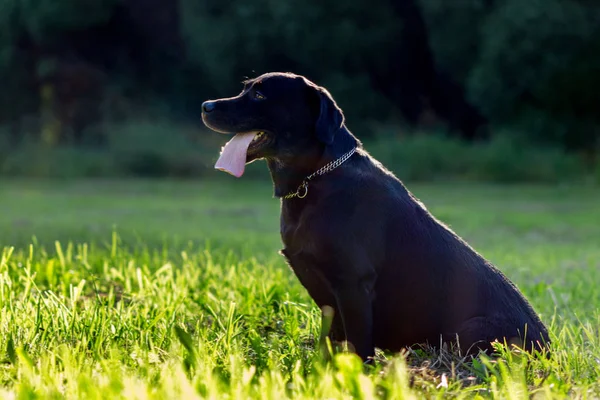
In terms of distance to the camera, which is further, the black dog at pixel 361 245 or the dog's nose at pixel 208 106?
the dog's nose at pixel 208 106

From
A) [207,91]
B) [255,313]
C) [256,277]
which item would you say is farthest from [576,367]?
[207,91]

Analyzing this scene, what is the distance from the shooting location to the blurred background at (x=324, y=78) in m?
24.0

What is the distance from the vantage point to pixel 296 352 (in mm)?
4145

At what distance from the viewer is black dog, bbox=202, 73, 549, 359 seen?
13.0 feet

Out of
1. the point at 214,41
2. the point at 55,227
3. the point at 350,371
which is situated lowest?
the point at 55,227

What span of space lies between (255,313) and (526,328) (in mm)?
1684

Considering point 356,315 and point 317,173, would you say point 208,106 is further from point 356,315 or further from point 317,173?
point 356,315

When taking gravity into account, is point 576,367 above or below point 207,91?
below

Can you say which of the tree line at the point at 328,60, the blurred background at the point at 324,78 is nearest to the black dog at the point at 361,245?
the blurred background at the point at 324,78

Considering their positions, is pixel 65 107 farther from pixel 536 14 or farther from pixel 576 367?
pixel 576 367

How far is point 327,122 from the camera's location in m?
4.19

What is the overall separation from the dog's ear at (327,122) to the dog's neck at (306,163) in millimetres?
47

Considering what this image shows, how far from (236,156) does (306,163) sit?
36cm

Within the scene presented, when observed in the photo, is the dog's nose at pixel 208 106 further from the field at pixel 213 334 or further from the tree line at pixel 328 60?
the tree line at pixel 328 60
